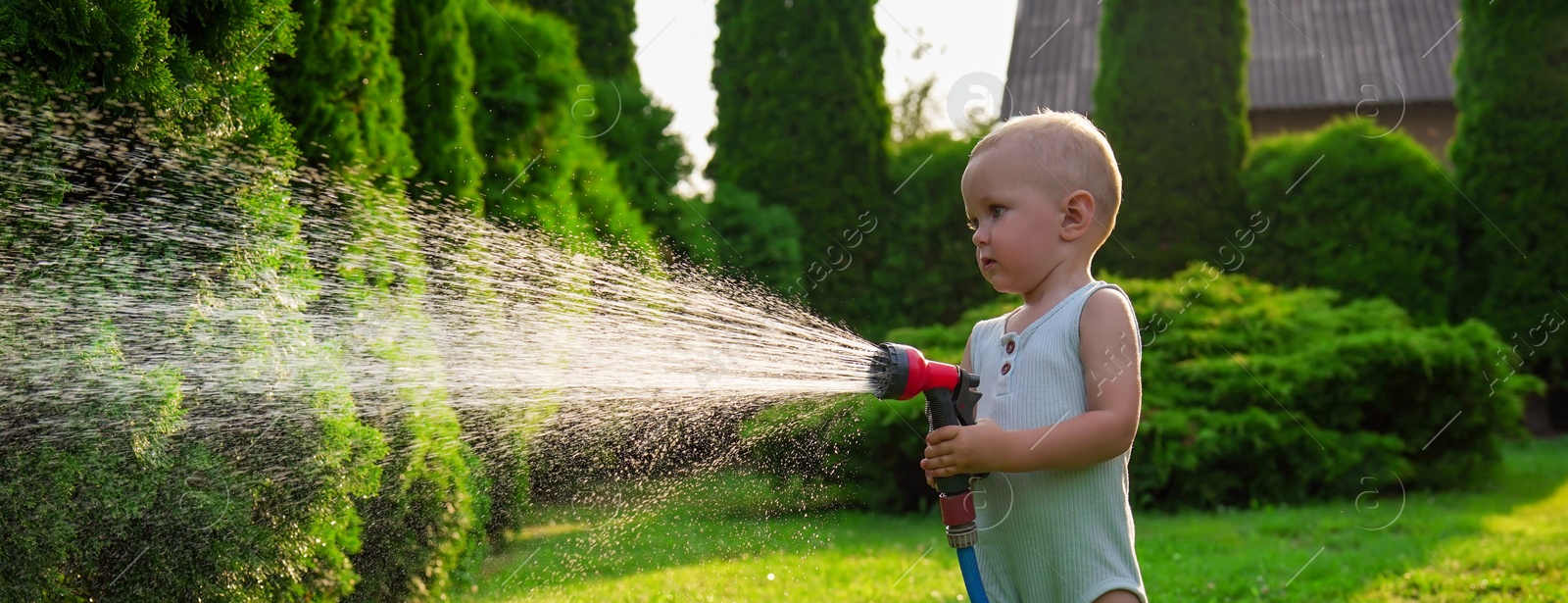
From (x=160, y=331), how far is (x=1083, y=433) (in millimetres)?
2401

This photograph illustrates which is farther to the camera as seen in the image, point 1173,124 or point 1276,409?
point 1173,124

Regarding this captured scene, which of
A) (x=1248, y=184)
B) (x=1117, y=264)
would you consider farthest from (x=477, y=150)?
(x=1248, y=184)

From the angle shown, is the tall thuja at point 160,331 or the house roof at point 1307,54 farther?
the house roof at point 1307,54

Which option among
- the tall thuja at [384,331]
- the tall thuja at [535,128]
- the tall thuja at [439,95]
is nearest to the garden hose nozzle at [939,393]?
the tall thuja at [384,331]

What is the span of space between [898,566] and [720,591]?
1.40 m

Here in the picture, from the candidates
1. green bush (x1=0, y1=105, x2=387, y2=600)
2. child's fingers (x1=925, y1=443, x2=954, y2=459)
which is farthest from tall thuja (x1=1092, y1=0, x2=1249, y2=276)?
child's fingers (x1=925, y1=443, x2=954, y2=459)

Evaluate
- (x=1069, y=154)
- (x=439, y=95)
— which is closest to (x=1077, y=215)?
(x=1069, y=154)

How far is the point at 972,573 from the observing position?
251 cm

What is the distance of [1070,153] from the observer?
2559 mm

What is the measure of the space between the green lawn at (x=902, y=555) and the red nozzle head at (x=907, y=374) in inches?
66.9

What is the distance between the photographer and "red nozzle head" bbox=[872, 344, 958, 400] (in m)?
2.39

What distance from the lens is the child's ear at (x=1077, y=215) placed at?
2543 mm

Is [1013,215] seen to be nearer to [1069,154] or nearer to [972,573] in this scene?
[1069,154]

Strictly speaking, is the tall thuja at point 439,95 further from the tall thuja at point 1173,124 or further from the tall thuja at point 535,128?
the tall thuja at point 1173,124
